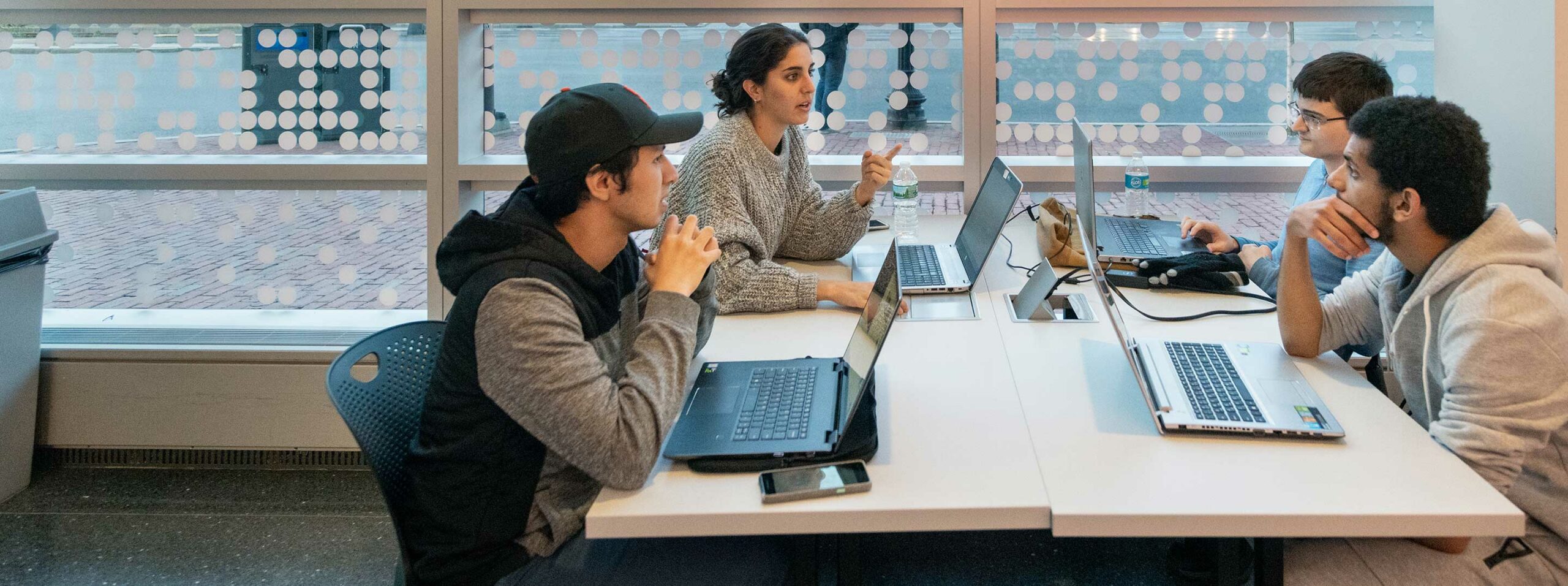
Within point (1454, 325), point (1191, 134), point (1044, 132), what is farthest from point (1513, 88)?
point (1454, 325)

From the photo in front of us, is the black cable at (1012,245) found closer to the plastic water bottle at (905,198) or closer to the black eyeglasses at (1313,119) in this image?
the plastic water bottle at (905,198)

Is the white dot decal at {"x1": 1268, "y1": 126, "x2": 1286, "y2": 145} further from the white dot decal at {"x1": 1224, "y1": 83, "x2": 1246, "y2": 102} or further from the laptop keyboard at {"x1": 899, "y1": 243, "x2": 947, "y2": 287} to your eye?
the laptop keyboard at {"x1": 899, "y1": 243, "x2": 947, "y2": 287}

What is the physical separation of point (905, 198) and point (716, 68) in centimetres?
65

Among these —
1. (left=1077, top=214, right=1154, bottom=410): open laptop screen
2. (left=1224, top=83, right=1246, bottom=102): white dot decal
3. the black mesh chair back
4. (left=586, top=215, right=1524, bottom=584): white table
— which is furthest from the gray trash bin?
(left=1224, top=83, right=1246, bottom=102): white dot decal

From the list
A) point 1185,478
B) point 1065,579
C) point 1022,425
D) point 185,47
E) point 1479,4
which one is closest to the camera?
point 1185,478

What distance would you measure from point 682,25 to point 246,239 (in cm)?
142

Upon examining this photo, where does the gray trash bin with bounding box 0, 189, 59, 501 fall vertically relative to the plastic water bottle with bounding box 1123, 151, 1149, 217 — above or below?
below

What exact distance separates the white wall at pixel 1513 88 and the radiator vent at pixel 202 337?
296 cm

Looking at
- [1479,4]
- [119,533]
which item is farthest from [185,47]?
[1479,4]

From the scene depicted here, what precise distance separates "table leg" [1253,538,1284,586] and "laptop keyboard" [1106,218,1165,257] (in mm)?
1302

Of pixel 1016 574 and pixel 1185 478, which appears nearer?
pixel 1185 478

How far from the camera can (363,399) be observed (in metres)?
1.76

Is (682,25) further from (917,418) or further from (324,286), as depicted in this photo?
(917,418)

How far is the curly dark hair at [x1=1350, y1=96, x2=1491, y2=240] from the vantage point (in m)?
1.79
